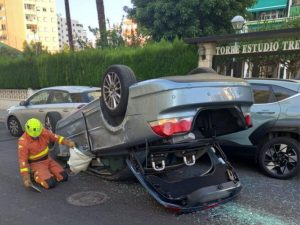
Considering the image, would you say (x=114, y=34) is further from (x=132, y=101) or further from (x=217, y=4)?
(x=132, y=101)

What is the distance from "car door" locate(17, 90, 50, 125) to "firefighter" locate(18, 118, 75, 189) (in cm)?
338

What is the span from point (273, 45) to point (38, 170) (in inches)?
285

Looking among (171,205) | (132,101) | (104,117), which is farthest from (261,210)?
(104,117)

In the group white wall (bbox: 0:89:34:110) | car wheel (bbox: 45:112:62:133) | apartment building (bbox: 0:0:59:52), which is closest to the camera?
car wheel (bbox: 45:112:62:133)

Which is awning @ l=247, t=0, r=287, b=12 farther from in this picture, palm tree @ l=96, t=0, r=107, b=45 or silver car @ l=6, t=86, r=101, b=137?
silver car @ l=6, t=86, r=101, b=137

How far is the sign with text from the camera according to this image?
A: 8.80 metres

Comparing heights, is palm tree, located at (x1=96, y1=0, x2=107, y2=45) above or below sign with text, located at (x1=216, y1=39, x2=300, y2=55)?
above

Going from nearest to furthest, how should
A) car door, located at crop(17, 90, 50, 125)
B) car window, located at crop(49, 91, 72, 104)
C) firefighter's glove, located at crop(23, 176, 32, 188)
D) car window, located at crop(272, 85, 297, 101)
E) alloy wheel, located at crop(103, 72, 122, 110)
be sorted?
1. alloy wheel, located at crop(103, 72, 122, 110)
2. firefighter's glove, located at crop(23, 176, 32, 188)
3. car window, located at crop(272, 85, 297, 101)
4. car window, located at crop(49, 91, 72, 104)
5. car door, located at crop(17, 90, 50, 125)

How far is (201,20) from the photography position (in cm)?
1463

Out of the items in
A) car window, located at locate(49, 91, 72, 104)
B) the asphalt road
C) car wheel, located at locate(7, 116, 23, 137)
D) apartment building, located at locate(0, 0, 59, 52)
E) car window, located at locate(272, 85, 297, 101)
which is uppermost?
apartment building, located at locate(0, 0, 59, 52)

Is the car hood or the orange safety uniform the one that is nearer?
the car hood

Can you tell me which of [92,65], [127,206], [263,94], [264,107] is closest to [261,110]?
[264,107]

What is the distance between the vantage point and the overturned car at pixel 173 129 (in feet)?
11.3

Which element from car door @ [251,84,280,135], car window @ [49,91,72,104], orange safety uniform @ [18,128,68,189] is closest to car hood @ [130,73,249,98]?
car door @ [251,84,280,135]
